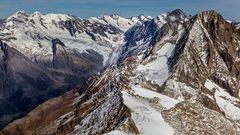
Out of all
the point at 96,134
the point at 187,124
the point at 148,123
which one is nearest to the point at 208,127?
the point at 187,124

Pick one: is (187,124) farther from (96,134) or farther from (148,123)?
Answer: (96,134)

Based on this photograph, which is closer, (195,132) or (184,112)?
(195,132)

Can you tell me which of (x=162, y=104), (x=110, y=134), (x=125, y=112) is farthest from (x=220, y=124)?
(x=110, y=134)

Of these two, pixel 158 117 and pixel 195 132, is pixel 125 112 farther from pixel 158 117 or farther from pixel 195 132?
pixel 195 132

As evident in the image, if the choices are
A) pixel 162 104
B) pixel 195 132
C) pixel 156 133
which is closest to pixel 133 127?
pixel 156 133

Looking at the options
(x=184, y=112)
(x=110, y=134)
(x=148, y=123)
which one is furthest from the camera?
(x=184, y=112)

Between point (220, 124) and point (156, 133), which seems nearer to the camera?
point (156, 133)

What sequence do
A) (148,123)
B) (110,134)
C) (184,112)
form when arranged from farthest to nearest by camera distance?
(184,112)
(148,123)
(110,134)

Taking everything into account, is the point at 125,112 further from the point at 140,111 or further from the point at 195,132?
the point at 195,132
